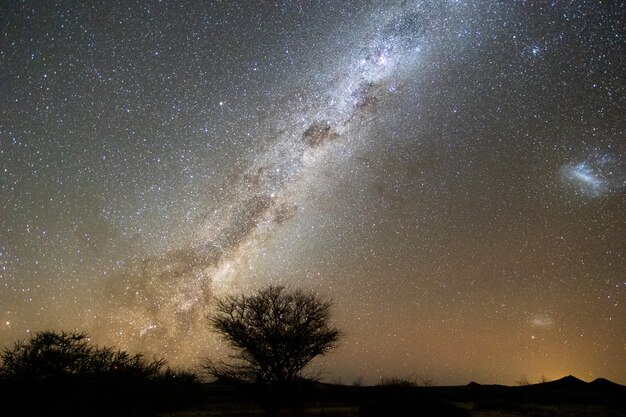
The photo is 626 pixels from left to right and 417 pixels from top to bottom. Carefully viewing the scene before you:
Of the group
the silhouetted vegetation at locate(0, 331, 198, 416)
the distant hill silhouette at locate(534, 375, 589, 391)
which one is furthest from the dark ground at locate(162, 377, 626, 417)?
the silhouetted vegetation at locate(0, 331, 198, 416)

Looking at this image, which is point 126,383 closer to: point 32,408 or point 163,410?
point 32,408

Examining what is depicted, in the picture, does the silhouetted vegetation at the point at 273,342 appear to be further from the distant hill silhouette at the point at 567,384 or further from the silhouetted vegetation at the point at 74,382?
the distant hill silhouette at the point at 567,384

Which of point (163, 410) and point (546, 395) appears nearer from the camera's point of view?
point (163, 410)

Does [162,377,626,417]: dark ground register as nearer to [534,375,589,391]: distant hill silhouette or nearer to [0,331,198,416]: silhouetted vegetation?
[534,375,589,391]: distant hill silhouette

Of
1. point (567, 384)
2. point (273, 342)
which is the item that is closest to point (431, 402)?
point (273, 342)

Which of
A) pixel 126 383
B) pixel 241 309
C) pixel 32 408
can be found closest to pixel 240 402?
pixel 241 309

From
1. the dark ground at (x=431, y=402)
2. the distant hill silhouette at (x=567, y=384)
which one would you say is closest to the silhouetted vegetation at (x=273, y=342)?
the dark ground at (x=431, y=402)

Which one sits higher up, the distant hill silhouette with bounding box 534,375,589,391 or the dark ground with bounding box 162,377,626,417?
the distant hill silhouette with bounding box 534,375,589,391

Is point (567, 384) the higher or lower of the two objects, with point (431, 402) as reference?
higher

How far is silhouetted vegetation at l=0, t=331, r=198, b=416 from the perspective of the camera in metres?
11.5

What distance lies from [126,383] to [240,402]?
65.6ft

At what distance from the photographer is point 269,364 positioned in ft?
62.0

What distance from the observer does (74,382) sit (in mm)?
12641

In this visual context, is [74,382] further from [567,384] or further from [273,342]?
[567,384]
